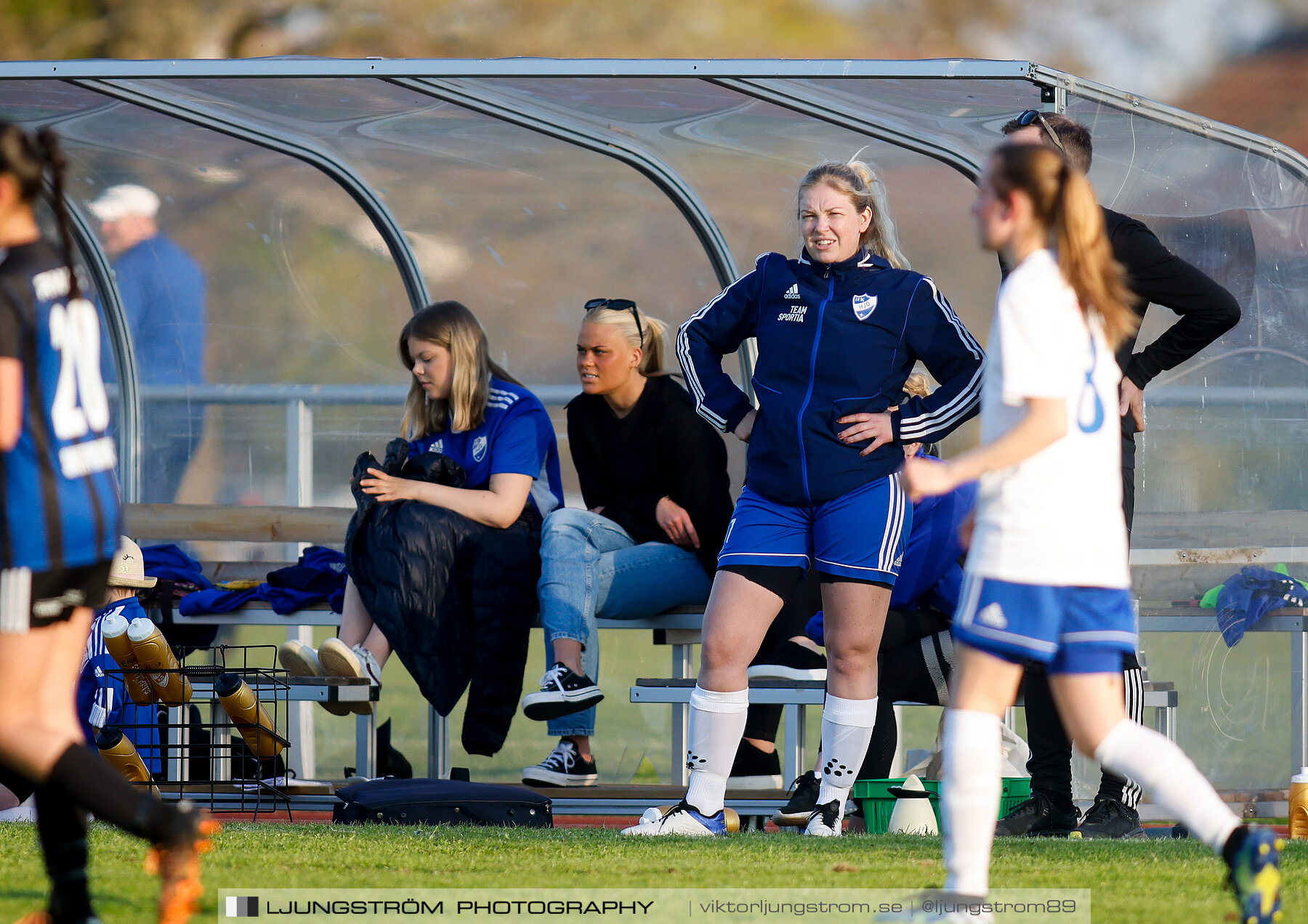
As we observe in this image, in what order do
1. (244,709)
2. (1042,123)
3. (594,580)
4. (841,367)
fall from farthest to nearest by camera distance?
(594,580) < (244,709) < (1042,123) < (841,367)

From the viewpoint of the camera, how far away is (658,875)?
3.78 m

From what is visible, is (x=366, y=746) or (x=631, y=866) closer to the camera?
(x=631, y=866)

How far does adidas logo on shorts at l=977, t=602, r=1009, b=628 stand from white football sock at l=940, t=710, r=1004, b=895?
0.17 m

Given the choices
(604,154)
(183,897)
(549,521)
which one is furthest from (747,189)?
(183,897)

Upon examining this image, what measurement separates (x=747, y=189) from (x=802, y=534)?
3038 mm

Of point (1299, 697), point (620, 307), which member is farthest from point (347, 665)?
point (1299, 697)

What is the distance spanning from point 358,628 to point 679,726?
4.29 feet

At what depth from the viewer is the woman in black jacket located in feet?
19.5

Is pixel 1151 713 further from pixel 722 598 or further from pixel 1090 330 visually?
pixel 1090 330

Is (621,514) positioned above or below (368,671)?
above

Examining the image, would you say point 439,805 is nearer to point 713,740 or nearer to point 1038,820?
point 713,740

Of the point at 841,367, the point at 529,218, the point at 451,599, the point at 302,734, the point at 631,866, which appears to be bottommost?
the point at 302,734

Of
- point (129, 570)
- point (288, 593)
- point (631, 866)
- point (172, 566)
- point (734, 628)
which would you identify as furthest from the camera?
point (172, 566)

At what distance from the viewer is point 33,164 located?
3.15 meters
